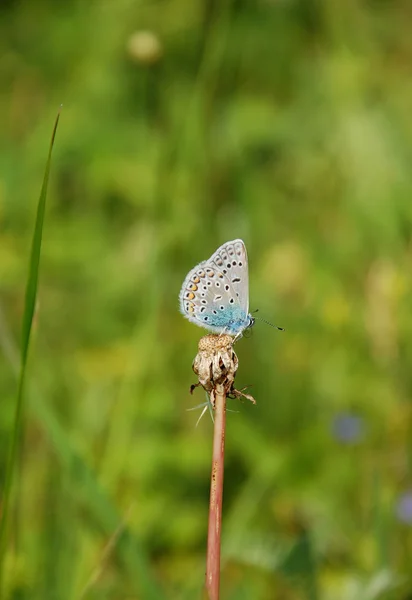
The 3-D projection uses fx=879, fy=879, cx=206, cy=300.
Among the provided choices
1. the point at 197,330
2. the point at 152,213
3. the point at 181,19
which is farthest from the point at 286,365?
the point at 181,19

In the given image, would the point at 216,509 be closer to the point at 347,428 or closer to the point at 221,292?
the point at 221,292

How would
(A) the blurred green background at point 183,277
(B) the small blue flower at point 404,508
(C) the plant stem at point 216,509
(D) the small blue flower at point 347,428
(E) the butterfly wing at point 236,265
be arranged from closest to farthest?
(C) the plant stem at point 216,509
(E) the butterfly wing at point 236,265
(A) the blurred green background at point 183,277
(B) the small blue flower at point 404,508
(D) the small blue flower at point 347,428

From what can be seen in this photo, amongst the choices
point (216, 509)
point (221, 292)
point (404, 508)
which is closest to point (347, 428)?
point (404, 508)

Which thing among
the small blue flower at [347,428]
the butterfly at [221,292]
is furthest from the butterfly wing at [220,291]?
the small blue flower at [347,428]

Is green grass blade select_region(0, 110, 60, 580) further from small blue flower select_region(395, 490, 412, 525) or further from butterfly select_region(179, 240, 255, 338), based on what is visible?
small blue flower select_region(395, 490, 412, 525)

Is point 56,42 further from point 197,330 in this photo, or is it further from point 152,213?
point 197,330

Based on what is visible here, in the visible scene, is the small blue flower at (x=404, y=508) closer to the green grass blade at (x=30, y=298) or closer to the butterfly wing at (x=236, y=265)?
the butterfly wing at (x=236, y=265)
